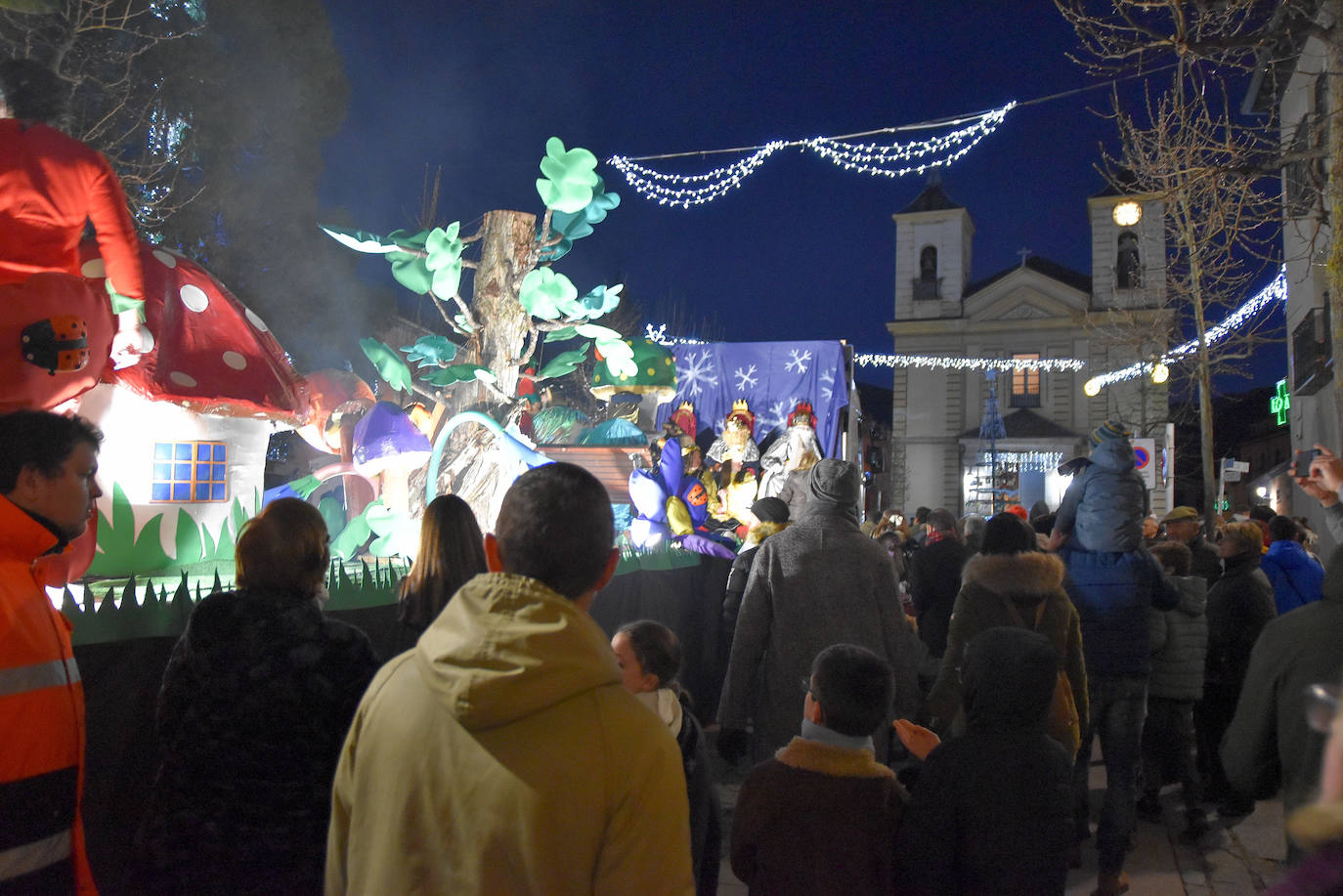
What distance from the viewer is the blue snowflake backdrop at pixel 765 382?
48.2ft

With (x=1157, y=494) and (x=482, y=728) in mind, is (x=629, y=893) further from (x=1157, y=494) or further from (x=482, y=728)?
(x=1157, y=494)

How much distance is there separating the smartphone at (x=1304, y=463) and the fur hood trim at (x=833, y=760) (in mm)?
1947

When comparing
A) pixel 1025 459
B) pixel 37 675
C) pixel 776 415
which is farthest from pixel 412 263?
pixel 1025 459

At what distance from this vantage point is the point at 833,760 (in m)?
2.46

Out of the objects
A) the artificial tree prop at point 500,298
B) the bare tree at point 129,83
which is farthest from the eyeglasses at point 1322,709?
the bare tree at point 129,83

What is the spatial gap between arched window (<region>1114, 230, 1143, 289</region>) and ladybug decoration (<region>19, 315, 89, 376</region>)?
106ft

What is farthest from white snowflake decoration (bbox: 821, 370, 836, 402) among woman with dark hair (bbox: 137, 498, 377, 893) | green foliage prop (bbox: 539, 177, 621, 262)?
woman with dark hair (bbox: 137, 498, 377, 893)

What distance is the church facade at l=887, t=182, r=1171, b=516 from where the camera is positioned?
33.0 meters

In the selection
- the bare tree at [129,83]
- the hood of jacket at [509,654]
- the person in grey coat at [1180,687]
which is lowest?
the person in grey coat at [1180,687]

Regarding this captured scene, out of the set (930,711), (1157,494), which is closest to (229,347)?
(930,711)

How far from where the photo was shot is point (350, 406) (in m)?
9.15

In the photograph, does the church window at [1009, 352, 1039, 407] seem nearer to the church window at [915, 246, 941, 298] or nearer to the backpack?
the church window at [915, 246, 941, 298]

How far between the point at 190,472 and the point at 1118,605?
6273 mm

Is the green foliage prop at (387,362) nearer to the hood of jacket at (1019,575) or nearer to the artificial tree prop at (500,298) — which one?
the artificial tree prop at (500,298)
